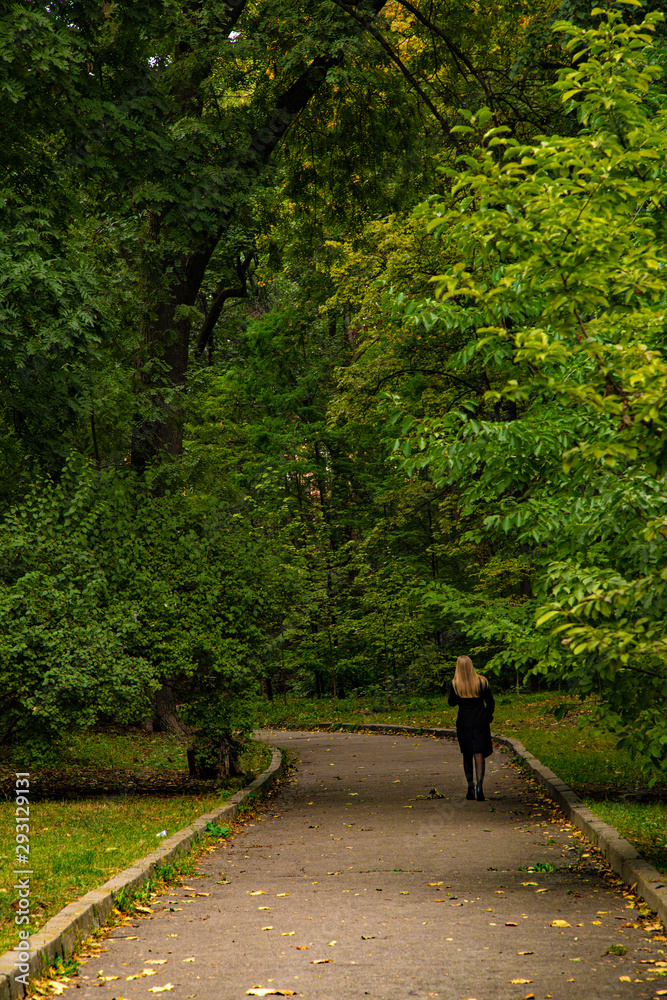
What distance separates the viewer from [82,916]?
19.7ft

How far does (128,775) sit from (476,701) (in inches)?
226

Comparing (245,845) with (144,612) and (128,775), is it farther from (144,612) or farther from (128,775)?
(128,775)

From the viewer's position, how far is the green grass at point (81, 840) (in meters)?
6.44

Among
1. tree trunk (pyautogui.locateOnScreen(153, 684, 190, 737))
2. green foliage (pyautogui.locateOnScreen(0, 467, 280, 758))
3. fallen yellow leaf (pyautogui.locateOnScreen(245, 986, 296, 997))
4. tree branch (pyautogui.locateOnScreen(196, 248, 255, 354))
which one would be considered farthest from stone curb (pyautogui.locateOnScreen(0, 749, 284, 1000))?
tree branch (pyautogui.locateOnScreen(196, 248, 255, 354))

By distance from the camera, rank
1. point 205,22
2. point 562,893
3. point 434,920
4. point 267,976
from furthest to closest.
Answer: point 205,22 < point 562,893 < point 434,920 < point 267,976

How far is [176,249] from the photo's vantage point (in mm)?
13367

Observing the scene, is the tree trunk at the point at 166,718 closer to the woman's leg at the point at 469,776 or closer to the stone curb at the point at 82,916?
the woman's leg at the point at 469,776

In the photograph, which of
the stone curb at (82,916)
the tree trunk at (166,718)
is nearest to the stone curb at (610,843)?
the stone curb at (82,916)

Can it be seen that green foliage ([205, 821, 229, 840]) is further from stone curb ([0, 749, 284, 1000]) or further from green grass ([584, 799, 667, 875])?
green grass ([584, 799, 667, 875])

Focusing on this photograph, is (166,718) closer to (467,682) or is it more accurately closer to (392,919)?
(467,682)

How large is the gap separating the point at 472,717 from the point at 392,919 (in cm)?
609

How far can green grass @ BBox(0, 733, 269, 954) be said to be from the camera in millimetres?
6438

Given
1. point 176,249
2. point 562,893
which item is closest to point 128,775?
point 176,249

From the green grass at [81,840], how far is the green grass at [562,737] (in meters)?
4.15
